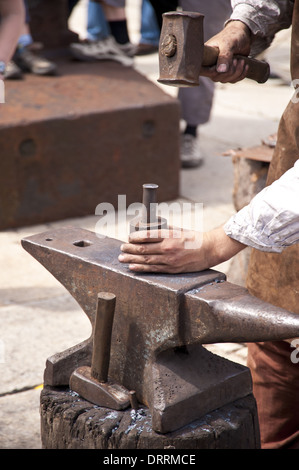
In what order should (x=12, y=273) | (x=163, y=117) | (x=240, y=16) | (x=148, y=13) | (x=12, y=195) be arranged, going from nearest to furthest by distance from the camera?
(x=240, y=16) < (x=12, y=273) < (x=12, y=195) < (x=163, y=117) < (x=148, y=13)

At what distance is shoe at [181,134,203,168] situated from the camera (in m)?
4.88

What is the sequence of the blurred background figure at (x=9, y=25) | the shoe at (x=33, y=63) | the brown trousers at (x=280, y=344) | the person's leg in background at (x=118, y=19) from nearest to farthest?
1. the brown trousers at (x=280, y=344)
2. the blurred background figure at (x=9, y=25)
3. the shoe at (x=33, y=63)
4. the person's leg in background at (x=118, y=19)

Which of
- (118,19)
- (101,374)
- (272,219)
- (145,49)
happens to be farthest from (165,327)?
(145,49)

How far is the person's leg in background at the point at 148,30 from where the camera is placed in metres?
7.72

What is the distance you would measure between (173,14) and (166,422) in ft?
2.87

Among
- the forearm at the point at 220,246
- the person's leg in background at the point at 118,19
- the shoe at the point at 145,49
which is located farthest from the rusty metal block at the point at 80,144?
the shoe at the point at 145,49

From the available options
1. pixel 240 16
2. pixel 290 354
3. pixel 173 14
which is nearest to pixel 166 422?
pixel 290 354

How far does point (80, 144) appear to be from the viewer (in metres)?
4.00

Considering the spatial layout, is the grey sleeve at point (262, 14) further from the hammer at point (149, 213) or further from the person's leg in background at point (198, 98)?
the person's leg in background at point (198, 98)

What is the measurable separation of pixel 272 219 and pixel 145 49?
22.3 feet

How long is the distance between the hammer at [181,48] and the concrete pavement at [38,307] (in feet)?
4.00

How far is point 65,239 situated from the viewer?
71.4 inches

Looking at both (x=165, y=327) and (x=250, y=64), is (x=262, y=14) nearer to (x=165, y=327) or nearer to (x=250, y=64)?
(x=250, y=64)

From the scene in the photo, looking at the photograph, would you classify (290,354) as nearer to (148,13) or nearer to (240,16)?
(240,16)
